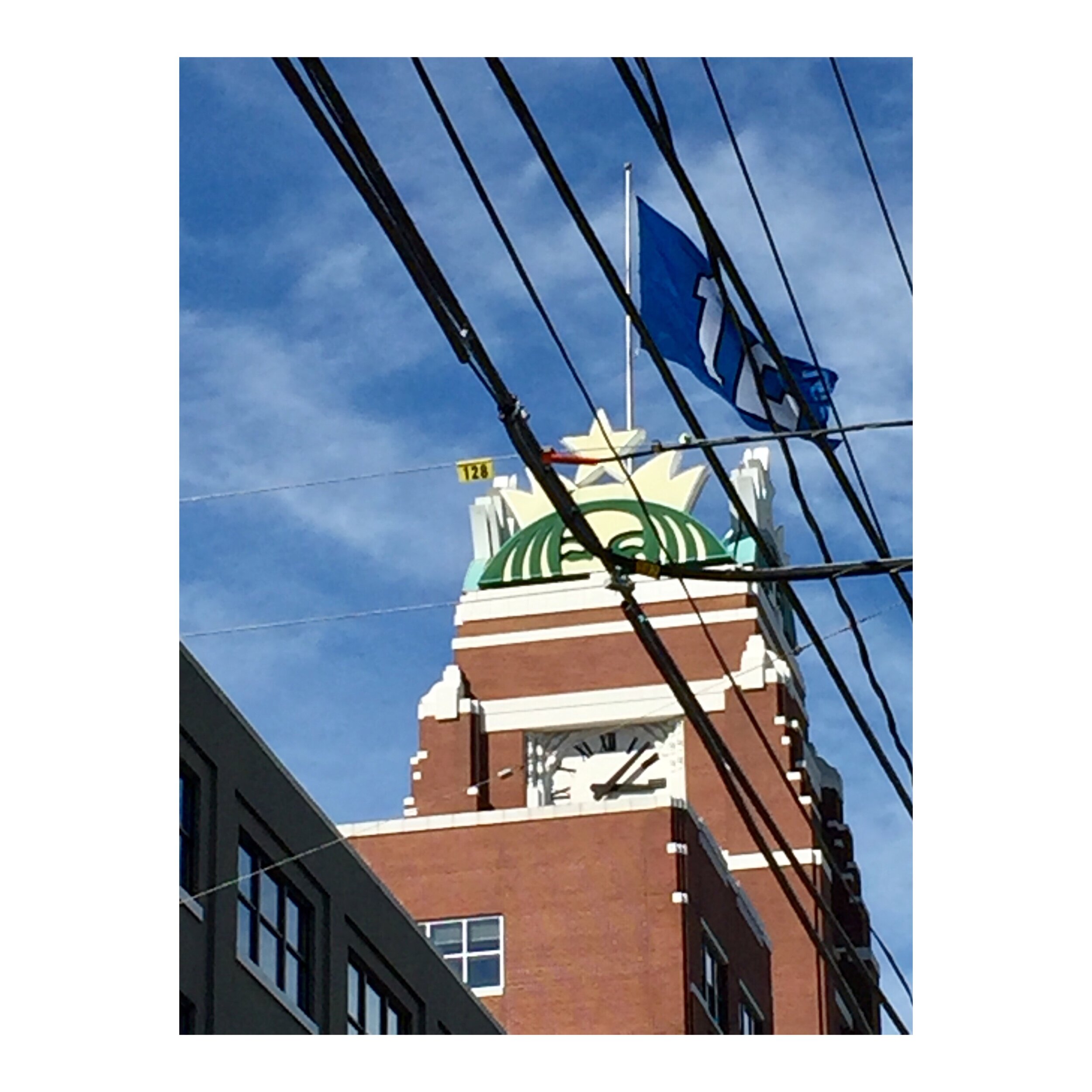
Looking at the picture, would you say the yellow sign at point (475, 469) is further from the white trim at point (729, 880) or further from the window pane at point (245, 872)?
the white trim at point (729, 880)

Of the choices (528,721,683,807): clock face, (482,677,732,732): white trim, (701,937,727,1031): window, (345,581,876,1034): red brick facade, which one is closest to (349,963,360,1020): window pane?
(345,581,876,1034): red brick facade

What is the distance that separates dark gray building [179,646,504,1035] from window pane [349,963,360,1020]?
2cm

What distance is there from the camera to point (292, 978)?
27.0 meters

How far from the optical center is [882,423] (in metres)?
16.3

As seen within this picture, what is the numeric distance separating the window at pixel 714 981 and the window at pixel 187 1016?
75.2 ft

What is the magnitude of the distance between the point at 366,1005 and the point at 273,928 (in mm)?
3203

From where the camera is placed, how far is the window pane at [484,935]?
48.3 meters

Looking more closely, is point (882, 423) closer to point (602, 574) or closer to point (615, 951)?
point (615, 951)

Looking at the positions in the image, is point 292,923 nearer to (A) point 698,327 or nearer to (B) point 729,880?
(A) point 698,327

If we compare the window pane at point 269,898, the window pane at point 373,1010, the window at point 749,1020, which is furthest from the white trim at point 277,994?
the window at point 749,1020

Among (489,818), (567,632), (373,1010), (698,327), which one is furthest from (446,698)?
(698,327)
